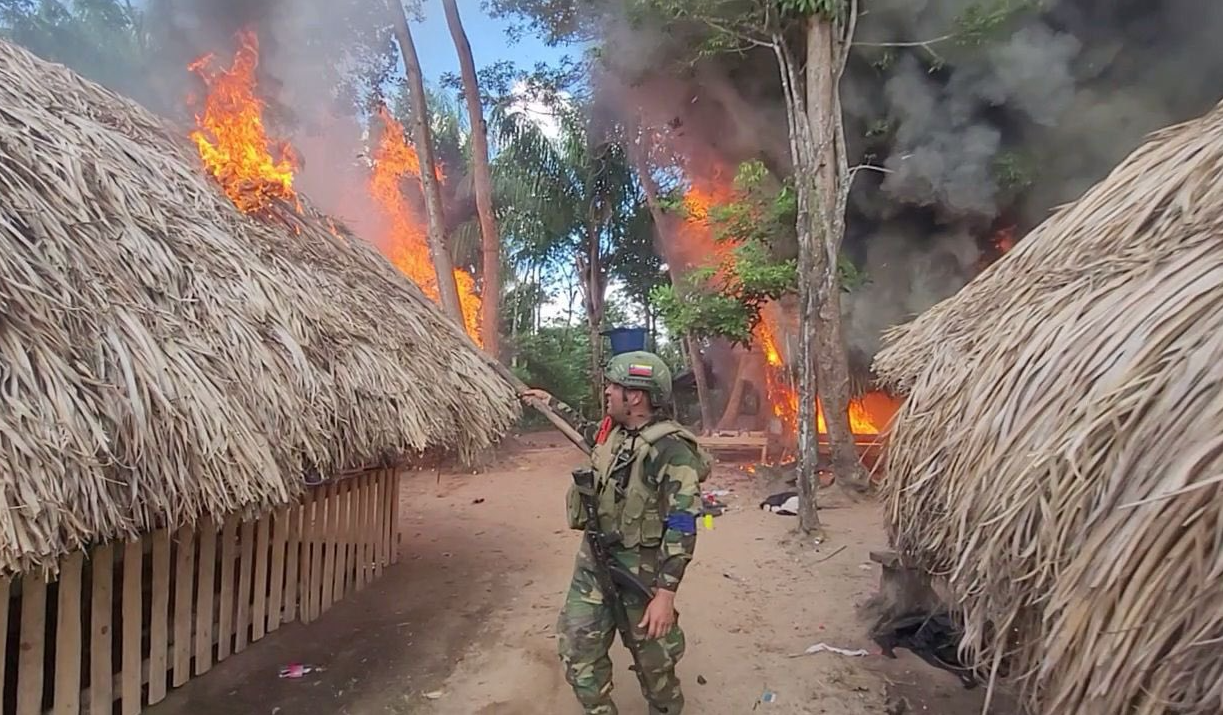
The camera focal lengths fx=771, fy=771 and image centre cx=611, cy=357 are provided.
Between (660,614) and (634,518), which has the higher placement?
(634,518)

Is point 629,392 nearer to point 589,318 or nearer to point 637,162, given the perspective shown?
point 637,162

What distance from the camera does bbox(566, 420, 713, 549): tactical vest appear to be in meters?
3.53

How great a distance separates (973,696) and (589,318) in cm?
1365

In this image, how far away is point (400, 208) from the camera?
53.8 ft

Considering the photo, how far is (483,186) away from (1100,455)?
11107mm

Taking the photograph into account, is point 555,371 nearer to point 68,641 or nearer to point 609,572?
point 609,572

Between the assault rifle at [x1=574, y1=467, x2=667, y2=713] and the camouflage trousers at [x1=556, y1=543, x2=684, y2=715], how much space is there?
0.02m

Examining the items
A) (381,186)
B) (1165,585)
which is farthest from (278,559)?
(381,186)

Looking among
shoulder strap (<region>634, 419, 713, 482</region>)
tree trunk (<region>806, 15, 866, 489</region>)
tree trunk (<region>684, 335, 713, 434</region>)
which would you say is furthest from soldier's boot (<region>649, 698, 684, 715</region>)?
tree trunk (<region>684, 335, 713, 434</region>)

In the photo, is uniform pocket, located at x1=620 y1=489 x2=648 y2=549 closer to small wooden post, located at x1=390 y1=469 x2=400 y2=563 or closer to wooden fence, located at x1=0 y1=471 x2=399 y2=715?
wooden fence, located at x1=0 y1=471 x2=399 y2=715

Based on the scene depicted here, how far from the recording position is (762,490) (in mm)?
10117

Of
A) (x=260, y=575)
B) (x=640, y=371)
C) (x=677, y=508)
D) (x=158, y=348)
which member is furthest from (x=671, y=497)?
(x=260, y=575)

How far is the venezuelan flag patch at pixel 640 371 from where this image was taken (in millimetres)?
3521

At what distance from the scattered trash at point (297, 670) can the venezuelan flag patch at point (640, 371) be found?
2.60 metres
